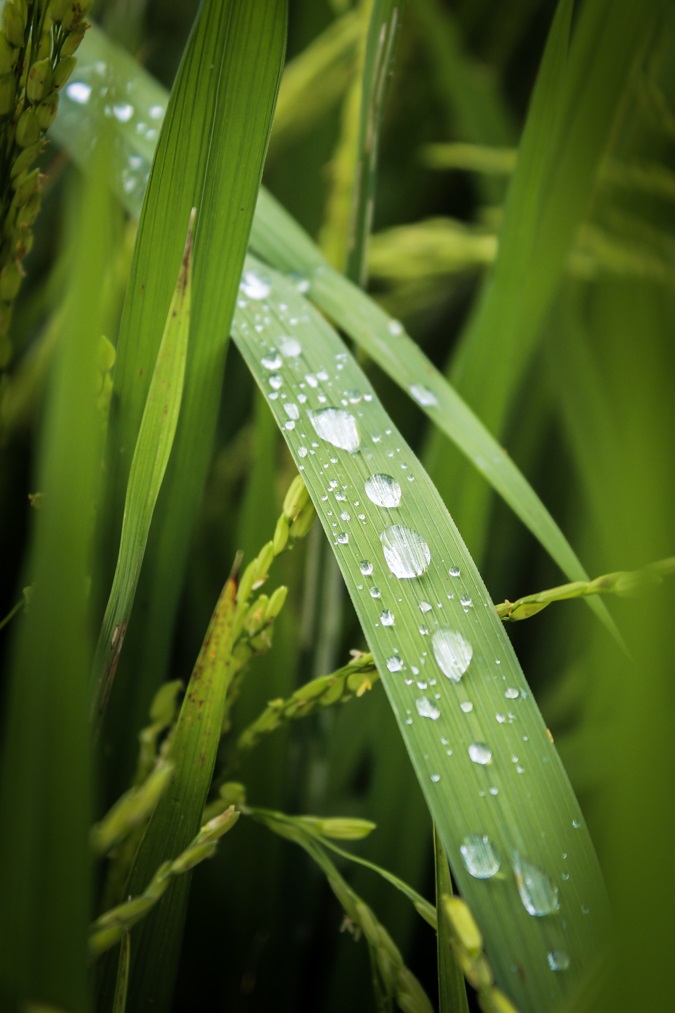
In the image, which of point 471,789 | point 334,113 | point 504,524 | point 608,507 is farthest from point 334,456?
point 334,113

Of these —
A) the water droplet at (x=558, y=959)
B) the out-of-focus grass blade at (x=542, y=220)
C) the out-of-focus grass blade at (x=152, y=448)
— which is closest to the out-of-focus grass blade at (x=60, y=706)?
the out-of-focus grass blade at (x=152, y=448)

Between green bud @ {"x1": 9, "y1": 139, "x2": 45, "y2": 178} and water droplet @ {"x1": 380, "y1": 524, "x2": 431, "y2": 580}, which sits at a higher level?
green bud @ {"x1": 9, "y1": 139, "x2": 45, "y2": 178}

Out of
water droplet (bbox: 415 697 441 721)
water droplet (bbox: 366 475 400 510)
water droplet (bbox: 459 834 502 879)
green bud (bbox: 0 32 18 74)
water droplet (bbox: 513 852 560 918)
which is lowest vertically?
water droplet (bbox: 513 852 560 918)

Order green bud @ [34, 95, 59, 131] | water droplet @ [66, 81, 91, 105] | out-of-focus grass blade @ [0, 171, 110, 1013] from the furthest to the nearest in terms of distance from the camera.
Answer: water droplet @ [66, 81, 91, 105] → green bud @ [34, 95, 59, 131] → out-of-focus grass blade @ [0, 171, 110, 1013]

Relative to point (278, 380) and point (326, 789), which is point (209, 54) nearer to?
point (278, 380)

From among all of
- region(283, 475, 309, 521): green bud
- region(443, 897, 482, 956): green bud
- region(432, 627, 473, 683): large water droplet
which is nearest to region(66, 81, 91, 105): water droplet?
region(283, 475, 309, 521): green bud

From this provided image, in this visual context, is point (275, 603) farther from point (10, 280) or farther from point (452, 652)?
point (10, 280)

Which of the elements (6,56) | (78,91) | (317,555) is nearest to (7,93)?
(6,56)

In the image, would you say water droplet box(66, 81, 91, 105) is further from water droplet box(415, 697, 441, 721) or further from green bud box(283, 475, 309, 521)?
water droplet box(415, 697, 441, 721)
